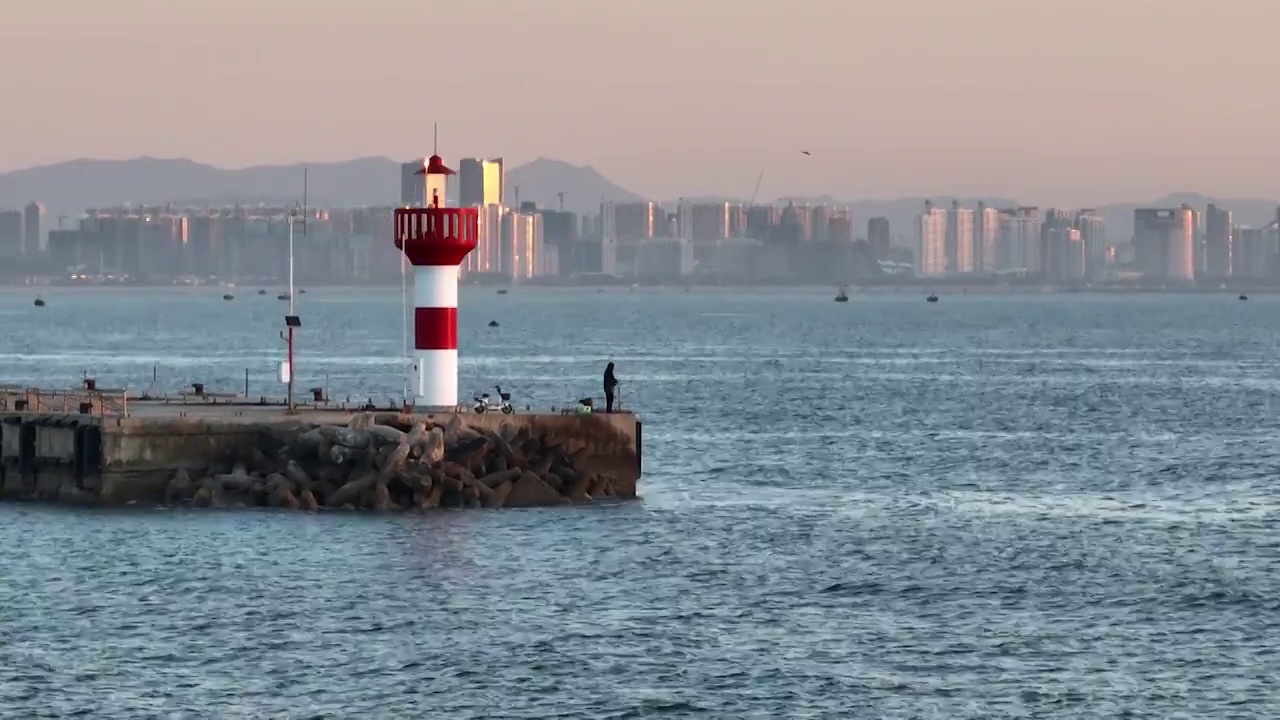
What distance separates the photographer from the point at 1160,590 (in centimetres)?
3972

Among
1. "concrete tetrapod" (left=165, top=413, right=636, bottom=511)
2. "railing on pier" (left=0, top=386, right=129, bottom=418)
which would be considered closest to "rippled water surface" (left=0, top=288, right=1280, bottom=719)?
"concrete tetrapod" (left=165, top=413, right=636, bottom=511)

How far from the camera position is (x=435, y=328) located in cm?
5038

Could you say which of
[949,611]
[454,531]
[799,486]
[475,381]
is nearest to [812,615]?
[949,611]

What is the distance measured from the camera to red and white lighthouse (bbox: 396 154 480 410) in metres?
50.1

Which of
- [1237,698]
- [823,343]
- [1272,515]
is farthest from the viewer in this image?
[823,343]

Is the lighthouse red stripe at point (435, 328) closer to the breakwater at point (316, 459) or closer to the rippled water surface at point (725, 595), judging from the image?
the breakwater at point (316, 459)

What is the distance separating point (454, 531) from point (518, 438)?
391 centimetres

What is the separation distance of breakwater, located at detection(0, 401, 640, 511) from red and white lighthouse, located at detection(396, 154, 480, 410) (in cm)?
234

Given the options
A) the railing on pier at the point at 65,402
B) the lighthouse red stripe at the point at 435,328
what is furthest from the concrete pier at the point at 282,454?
the lighthouse red stripe at the point at 435,328

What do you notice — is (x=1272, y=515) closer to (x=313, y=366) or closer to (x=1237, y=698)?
(x=1237, y=698)

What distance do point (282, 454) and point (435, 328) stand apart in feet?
16.3

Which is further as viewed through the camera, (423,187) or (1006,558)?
(423,187)

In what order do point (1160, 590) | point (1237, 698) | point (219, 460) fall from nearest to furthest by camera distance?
point (1237, 698) < point (1160, 590) < point (219, 460)

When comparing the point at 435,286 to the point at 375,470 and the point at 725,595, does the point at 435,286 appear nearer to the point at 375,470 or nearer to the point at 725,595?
the point at 375,470
